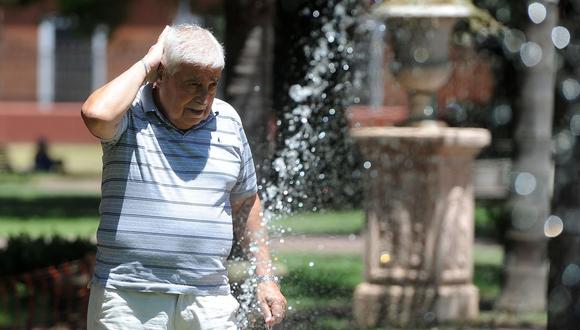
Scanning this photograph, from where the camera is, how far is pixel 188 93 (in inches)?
151

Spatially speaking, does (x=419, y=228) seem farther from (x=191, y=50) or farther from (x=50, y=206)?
(x=50, y=206)

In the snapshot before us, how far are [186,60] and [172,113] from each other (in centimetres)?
19

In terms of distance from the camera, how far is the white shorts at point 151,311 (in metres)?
3.82

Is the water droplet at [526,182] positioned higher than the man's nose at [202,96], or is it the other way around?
the man's nose at [202,96]

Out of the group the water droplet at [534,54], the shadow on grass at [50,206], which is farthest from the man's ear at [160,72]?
the shadow on grass at [50,206]

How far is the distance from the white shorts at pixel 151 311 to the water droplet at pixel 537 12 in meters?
6.80

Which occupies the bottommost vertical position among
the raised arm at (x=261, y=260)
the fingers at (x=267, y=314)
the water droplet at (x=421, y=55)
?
the fingers at (x=267, y=314)

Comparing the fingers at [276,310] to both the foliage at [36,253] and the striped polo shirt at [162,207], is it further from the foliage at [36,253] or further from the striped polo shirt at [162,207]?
the foliage at [36,253]

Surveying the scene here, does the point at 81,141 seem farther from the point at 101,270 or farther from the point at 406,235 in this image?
Result: the point at 101,270

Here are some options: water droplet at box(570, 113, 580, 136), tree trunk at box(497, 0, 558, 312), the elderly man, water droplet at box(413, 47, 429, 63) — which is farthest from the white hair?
tree trunk at box(497, 0, 558, 312)

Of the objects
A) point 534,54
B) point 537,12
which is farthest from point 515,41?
point 534,54

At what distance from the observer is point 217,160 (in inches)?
156

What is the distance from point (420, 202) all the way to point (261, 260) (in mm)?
5051

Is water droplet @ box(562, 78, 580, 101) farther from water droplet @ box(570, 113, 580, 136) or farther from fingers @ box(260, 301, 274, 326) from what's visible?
fingers @ box(260, 301, 274, 326)
